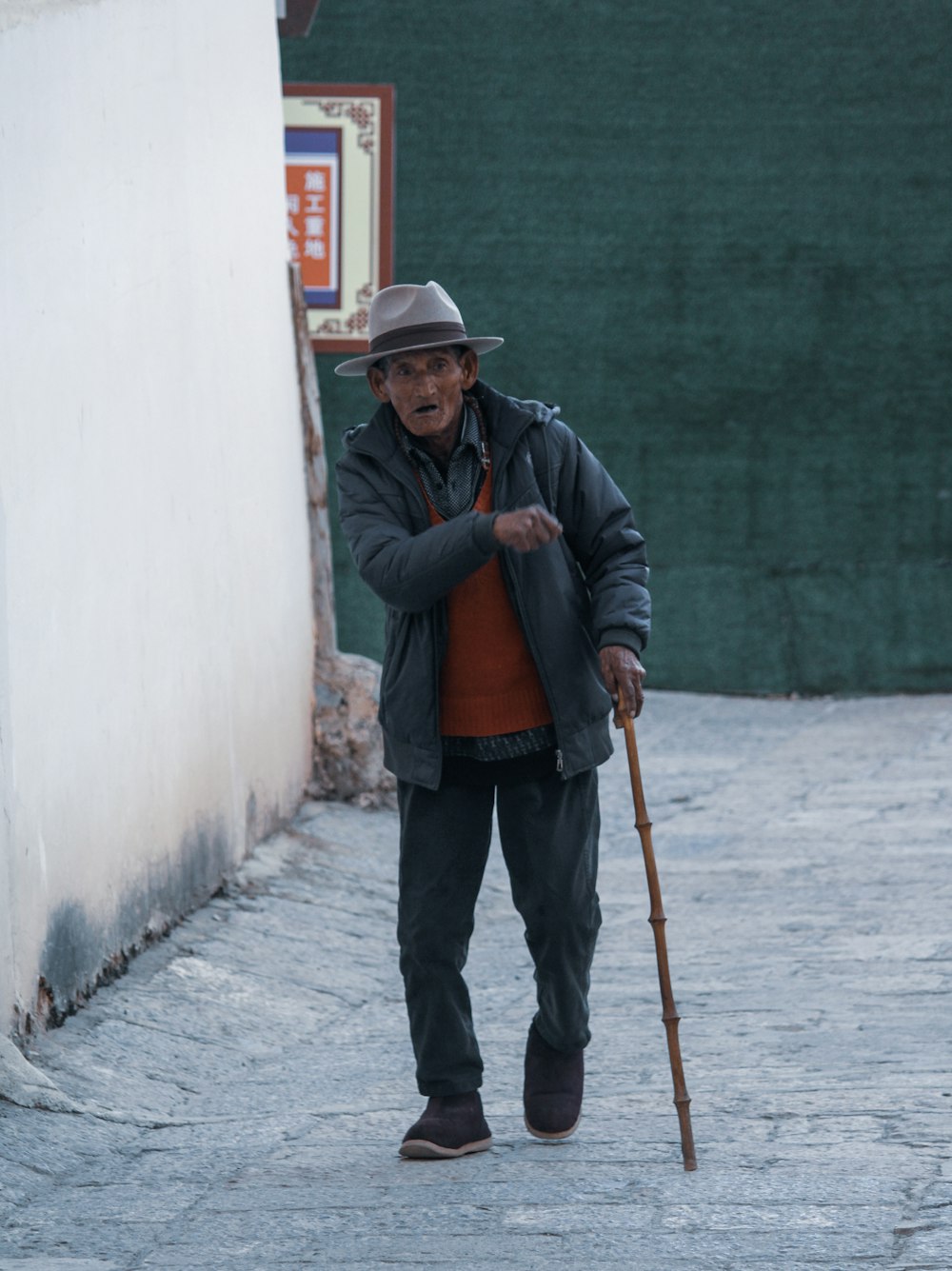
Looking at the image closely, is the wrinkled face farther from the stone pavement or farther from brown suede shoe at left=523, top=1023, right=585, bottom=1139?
the stone pavement

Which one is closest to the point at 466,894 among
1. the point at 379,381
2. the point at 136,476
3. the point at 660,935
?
the point at 660,935

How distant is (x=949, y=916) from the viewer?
230 inches

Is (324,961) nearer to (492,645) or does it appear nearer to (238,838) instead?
(238,838)

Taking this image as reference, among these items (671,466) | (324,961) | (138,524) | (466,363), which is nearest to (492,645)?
(466,363)

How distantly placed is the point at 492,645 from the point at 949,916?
2896 millimetres

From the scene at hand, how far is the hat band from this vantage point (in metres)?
3.44

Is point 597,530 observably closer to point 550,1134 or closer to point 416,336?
point 416,336

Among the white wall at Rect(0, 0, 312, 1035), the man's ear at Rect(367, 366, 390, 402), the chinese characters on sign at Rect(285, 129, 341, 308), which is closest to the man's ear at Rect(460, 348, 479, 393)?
the man's ear at Rect(367, 366, 390, 402)

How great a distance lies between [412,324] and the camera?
343 cm

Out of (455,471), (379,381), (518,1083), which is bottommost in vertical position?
(518,1083)

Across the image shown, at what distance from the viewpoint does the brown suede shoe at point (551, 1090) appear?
3574mm

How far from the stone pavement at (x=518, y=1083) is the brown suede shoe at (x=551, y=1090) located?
0.19 ft

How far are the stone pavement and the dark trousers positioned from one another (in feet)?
0.77

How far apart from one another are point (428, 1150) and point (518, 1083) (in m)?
0.71
